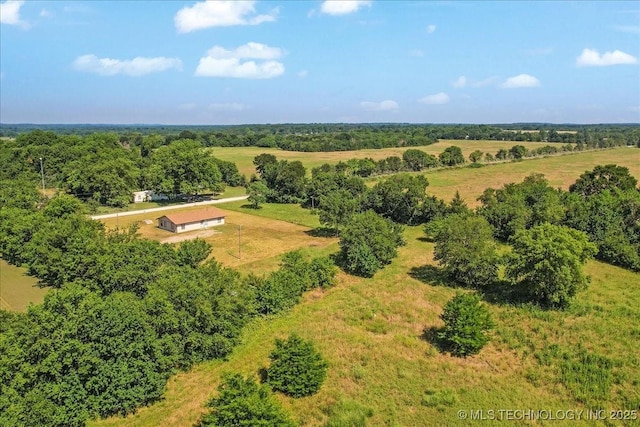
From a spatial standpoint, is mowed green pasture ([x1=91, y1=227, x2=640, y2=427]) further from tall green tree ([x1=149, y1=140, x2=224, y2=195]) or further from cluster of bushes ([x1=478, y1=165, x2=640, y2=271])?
tall green tree ([x1=149, y1=140, x2=224, y2=195])

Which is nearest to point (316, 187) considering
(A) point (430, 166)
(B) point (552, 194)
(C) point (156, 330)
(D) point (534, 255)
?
(B) point (552, 194)

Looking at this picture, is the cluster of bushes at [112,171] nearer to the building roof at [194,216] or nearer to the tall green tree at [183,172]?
the tall green tree at [183,172]

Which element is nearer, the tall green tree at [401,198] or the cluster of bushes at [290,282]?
the cluster of bushes at [290,282]

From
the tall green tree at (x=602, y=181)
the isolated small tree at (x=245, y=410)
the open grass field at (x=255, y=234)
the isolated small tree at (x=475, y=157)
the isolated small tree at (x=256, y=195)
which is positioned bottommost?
the open grass field at (x=255, y=234)

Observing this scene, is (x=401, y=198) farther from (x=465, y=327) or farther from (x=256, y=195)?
(x=465, y=327)

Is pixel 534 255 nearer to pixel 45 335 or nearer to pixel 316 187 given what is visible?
pixel 45 335

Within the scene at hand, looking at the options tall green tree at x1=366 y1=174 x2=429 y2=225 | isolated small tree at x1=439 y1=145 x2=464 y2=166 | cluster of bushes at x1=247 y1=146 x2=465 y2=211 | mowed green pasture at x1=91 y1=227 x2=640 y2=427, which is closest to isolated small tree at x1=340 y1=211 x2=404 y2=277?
mowed green pasture at x1=91 y1=227 x2=640 y2=427

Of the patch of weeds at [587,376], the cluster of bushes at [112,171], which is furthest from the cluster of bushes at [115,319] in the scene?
the cluster of bushes at [112,171]
